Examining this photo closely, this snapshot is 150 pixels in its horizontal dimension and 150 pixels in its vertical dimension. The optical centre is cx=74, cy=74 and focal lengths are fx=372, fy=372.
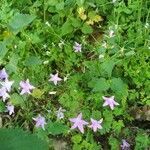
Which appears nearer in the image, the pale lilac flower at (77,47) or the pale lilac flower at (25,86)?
the pale lilac flower at (25,86)

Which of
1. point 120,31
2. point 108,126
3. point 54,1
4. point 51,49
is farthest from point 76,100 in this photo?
point 54,1

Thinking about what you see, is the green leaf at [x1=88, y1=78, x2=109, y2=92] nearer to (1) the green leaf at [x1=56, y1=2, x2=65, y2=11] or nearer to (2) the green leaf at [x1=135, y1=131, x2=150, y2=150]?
(2) the green leaf at [x1=135, y1=131, x2=150, y2=150]

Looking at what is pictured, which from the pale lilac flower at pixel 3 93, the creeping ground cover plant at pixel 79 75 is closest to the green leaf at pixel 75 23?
the creeping ground cover plant at pixel 79 75

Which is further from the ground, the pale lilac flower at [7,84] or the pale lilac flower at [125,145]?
the pale lilac flower at [7,84]

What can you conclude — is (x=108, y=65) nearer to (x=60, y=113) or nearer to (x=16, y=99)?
(x=60, y=113)

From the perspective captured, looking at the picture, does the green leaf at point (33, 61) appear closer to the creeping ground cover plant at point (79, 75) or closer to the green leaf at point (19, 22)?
the creeping ground cover plant at point (79, 75)

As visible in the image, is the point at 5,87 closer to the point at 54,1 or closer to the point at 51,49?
the point at 51,49
